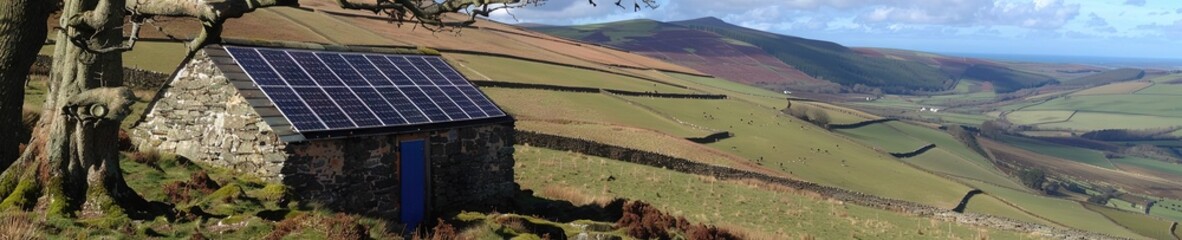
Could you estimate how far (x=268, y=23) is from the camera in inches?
2800

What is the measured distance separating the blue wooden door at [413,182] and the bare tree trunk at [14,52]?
690cm

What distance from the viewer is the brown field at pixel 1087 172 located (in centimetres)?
11750

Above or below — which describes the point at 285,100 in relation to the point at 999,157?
above

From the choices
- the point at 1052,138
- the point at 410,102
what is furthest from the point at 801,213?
the point at 1052,138

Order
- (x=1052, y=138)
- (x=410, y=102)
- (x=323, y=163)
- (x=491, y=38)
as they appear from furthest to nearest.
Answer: (x=1052, y=138)
(x=491, y=38)
(x=410, y=102)
(x=323, y=163)

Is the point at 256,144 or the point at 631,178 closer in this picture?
the point at 256,144

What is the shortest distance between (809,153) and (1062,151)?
107 m

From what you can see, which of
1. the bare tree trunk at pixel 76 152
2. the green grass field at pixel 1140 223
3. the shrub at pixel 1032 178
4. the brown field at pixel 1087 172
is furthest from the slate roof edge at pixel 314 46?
the brown field at pixel 1087 172

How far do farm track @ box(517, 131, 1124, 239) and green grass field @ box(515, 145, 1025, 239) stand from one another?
1.13 meters

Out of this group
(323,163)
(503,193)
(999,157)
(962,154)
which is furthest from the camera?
(999,157)

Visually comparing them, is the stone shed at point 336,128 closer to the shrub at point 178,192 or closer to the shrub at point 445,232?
the shrub at point 178,192

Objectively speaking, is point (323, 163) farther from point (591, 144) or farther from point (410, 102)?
point (591, 144)

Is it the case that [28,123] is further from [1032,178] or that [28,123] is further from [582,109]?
[1032,178]

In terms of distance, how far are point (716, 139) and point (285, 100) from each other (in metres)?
45.9
